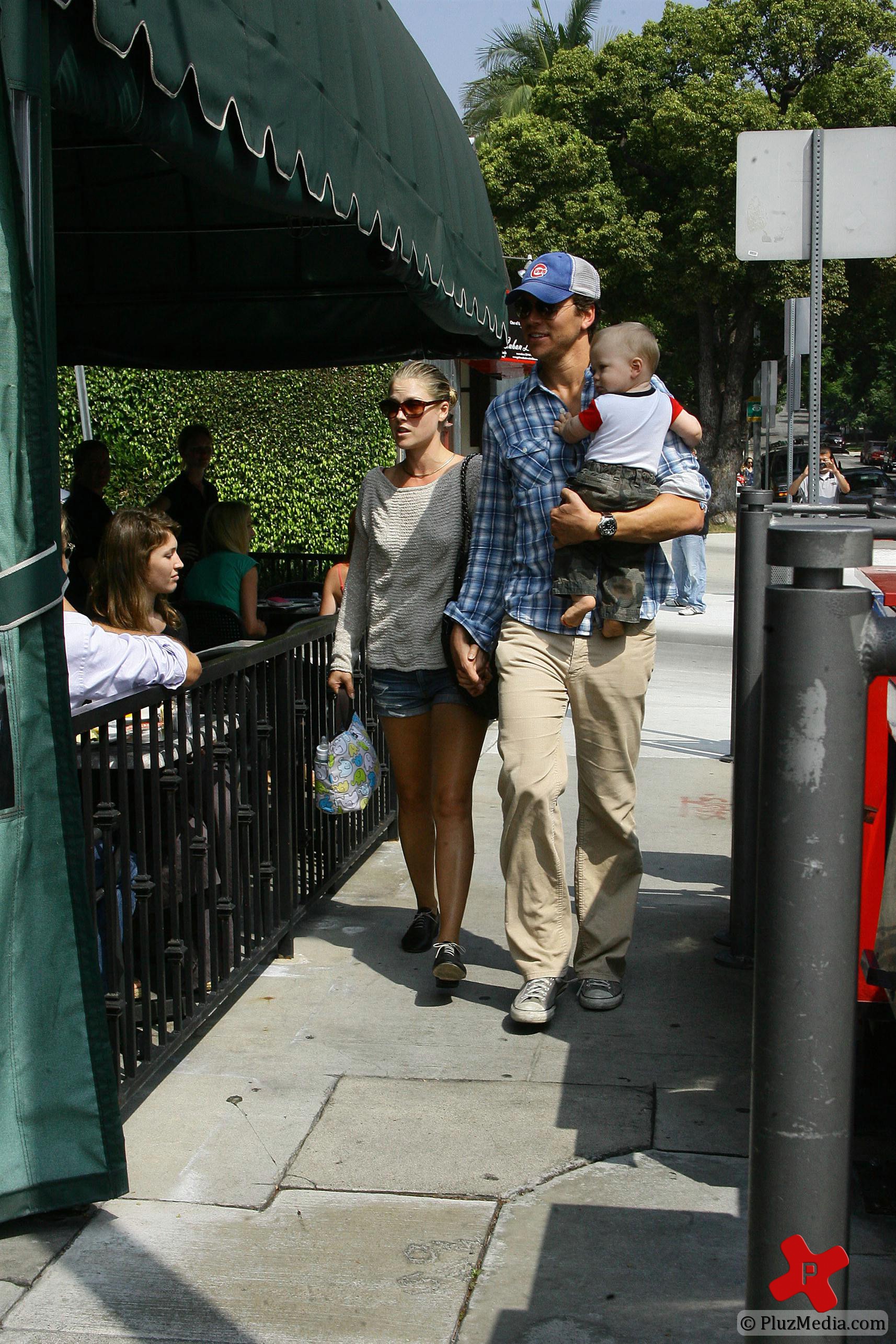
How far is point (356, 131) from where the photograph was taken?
4.14m

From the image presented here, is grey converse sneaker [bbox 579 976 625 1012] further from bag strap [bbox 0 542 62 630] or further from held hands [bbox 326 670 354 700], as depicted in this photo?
bag strap [bbox 0 542 62 630]

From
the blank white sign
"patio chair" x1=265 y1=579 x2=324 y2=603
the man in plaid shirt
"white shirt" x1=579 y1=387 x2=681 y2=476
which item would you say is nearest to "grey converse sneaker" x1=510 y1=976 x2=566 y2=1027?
the man in plaid shirt

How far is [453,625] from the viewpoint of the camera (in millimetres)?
4301

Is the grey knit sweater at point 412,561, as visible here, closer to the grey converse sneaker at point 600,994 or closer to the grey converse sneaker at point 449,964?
the grey converse sneaker at point 449,964

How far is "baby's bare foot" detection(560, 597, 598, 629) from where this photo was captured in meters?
3.93

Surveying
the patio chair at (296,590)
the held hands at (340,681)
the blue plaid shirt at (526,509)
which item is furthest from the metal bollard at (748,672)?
the patio chair at (296,590)

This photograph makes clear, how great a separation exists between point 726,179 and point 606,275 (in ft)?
12.7

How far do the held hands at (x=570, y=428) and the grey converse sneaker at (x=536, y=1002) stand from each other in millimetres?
1592

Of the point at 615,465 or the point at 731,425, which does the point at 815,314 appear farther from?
the point at 731,425

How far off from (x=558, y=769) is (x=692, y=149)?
30.6 metres

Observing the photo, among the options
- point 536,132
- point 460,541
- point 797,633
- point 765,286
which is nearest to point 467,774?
point 460,541

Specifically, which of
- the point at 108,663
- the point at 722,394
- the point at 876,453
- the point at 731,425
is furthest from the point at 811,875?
the point at 876,453

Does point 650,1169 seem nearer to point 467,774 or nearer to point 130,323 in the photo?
point 467,774

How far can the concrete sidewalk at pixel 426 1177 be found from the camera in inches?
104
